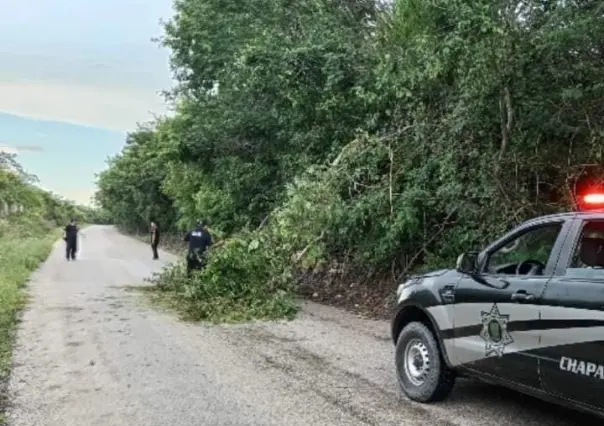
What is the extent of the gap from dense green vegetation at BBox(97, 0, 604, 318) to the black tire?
4686 mm

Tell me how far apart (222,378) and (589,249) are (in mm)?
4070

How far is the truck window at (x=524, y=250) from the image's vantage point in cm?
546

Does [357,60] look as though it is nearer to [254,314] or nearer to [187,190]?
[254,314]

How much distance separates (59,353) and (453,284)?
5.39 metres

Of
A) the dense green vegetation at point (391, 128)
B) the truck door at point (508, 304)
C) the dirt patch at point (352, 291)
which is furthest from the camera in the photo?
the dirt patch at point (352, 291)

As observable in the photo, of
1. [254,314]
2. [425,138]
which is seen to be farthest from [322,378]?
[425,138]

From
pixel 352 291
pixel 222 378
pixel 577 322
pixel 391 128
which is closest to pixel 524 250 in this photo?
pixel 577 322

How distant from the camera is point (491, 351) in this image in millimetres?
5527

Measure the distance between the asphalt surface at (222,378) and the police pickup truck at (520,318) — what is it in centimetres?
51

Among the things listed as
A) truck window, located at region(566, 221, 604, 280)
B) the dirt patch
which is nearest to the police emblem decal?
truck window, located at region(566, 221, 604, 280)

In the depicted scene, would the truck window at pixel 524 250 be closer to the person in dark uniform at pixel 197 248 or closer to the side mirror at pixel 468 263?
the side mirror at pixel 468 263

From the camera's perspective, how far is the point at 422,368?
A: 252 inches

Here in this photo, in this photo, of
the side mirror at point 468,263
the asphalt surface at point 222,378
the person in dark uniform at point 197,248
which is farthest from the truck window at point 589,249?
the person in dark uniform at point 197,248

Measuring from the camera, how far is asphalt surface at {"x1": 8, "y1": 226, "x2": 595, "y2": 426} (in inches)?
235
